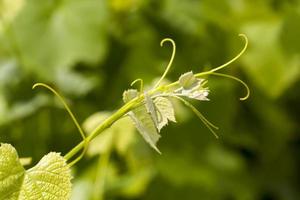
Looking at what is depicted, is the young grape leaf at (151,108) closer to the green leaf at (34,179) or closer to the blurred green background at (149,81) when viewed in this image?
the green leaf at (34,179)

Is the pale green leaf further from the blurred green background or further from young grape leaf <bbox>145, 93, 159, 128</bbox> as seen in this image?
the blurred green background

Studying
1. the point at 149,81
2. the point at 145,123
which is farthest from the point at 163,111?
the point at 149,81

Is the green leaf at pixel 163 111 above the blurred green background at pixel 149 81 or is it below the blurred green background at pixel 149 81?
above

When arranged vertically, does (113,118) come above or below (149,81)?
above

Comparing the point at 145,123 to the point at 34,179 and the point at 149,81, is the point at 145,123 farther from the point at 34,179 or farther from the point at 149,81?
the point at 149,81

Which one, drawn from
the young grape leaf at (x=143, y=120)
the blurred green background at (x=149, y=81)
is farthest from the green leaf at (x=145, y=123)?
the blurred green background at (x=149, y=81)

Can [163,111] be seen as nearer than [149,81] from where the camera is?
Yes

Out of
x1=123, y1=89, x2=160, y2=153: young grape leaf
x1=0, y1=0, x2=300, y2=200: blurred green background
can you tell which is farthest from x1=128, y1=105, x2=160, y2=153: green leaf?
x1=0, y1=0, x2=300, y2=200: blurred green background
